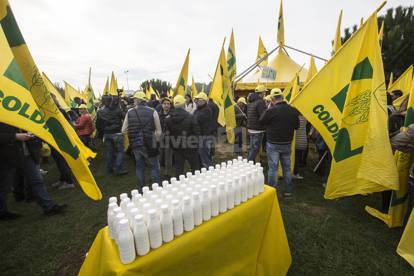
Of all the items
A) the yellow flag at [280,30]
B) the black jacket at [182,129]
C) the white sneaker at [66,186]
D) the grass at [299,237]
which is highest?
the yellow flag at [280,30]

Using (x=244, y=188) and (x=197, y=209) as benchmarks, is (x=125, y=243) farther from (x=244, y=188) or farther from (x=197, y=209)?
(x=244, y=188)

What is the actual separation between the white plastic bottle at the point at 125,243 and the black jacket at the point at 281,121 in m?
3.41

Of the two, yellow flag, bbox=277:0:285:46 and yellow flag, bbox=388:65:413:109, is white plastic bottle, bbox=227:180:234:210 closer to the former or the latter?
yellow flag, bbox=388:65:413:109

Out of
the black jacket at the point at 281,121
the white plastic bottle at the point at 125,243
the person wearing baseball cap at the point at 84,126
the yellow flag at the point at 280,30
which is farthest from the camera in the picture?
the yellow flag at the point at 280,30

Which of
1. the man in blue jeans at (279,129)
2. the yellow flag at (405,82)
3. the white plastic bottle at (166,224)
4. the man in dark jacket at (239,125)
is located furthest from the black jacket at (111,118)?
the yellow flag at (405,82)

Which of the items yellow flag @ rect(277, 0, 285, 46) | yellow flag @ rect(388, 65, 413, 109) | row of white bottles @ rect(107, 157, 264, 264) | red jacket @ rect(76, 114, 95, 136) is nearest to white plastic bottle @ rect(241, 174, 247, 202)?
row of white bottles @ rect(107, 157, 264, 264)

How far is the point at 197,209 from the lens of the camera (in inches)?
69.0

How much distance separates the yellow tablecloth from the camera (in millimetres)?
1497

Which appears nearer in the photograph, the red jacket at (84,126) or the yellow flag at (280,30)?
the red jacket at (84,126)

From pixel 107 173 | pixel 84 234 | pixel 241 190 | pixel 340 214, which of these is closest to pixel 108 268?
pixel 241 190

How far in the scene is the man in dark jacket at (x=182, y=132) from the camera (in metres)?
4.38

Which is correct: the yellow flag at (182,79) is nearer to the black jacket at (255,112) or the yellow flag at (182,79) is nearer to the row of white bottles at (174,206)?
the black jacket at (255,112)

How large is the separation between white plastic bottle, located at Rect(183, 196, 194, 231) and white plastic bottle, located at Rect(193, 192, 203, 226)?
0.05 metres

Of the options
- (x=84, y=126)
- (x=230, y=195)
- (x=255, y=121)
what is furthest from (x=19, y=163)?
(x=255, y=121)
